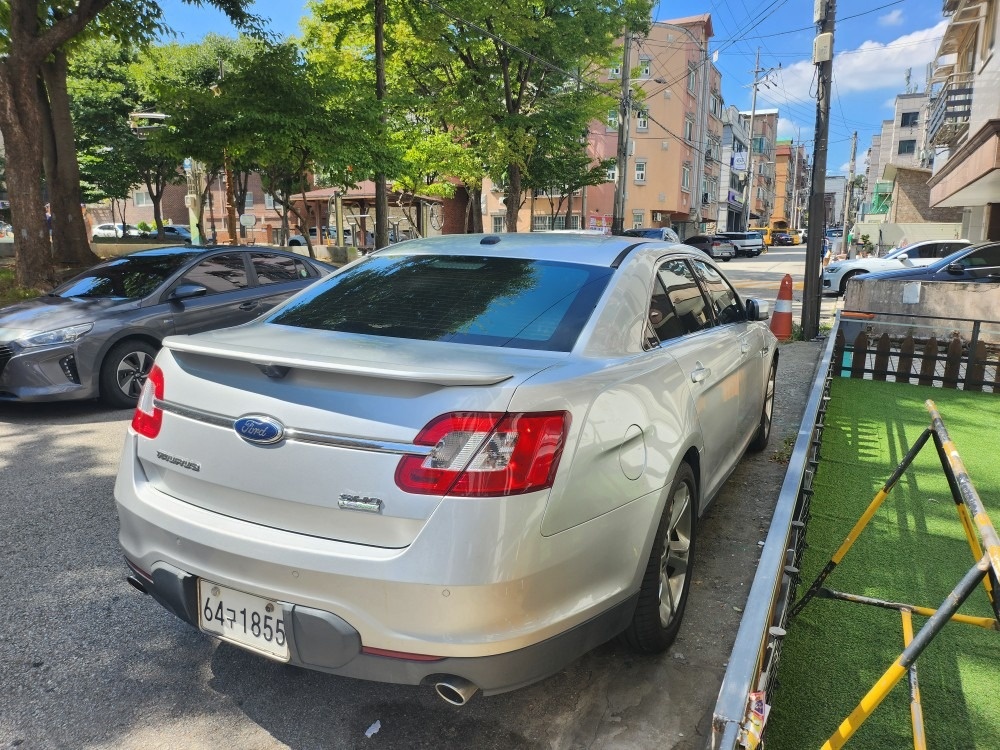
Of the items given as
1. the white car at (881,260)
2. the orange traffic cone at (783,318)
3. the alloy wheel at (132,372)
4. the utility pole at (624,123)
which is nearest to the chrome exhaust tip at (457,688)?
the alloy wheel at (132,372)

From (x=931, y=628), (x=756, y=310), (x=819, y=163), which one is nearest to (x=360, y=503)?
(x=931, y=628)

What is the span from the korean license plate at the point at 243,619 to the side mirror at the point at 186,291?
503 centimetres

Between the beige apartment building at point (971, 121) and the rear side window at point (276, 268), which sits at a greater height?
the beige apartment building at point (971, 121)

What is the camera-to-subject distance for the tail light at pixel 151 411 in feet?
7.98

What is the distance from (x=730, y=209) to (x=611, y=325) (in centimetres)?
7271

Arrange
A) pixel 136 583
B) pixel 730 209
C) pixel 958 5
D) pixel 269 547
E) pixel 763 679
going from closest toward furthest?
pixel 763 679, pixel 269 547, pixel 136 583, pixel 958 5, pixel 730 209

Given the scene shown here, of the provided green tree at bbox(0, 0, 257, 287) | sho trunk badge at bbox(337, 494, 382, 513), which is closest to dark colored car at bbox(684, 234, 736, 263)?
green tree at bbox(0, 0, 257, 287)

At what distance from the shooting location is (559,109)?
71.2 ft

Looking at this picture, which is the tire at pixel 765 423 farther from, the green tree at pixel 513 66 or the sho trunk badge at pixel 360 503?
the green tree at pixel 513 66

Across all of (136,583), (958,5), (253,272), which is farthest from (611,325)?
(958,5)

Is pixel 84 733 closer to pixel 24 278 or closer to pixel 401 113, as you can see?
pixel 24 278

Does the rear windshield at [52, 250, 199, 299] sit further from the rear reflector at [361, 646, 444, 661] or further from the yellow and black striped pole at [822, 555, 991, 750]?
the yellow and black striped pole at [822, 555, 991, 750]

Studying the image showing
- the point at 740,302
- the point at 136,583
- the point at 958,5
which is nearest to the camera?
the point at 136,583

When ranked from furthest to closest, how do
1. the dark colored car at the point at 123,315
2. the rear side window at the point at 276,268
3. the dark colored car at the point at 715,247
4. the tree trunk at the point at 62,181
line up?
the dark colored car at the point at 715,247
the tree trunk at the point at 62,181
the rear side window at the point at 276,268
the dark colored car at the point at 123,315
